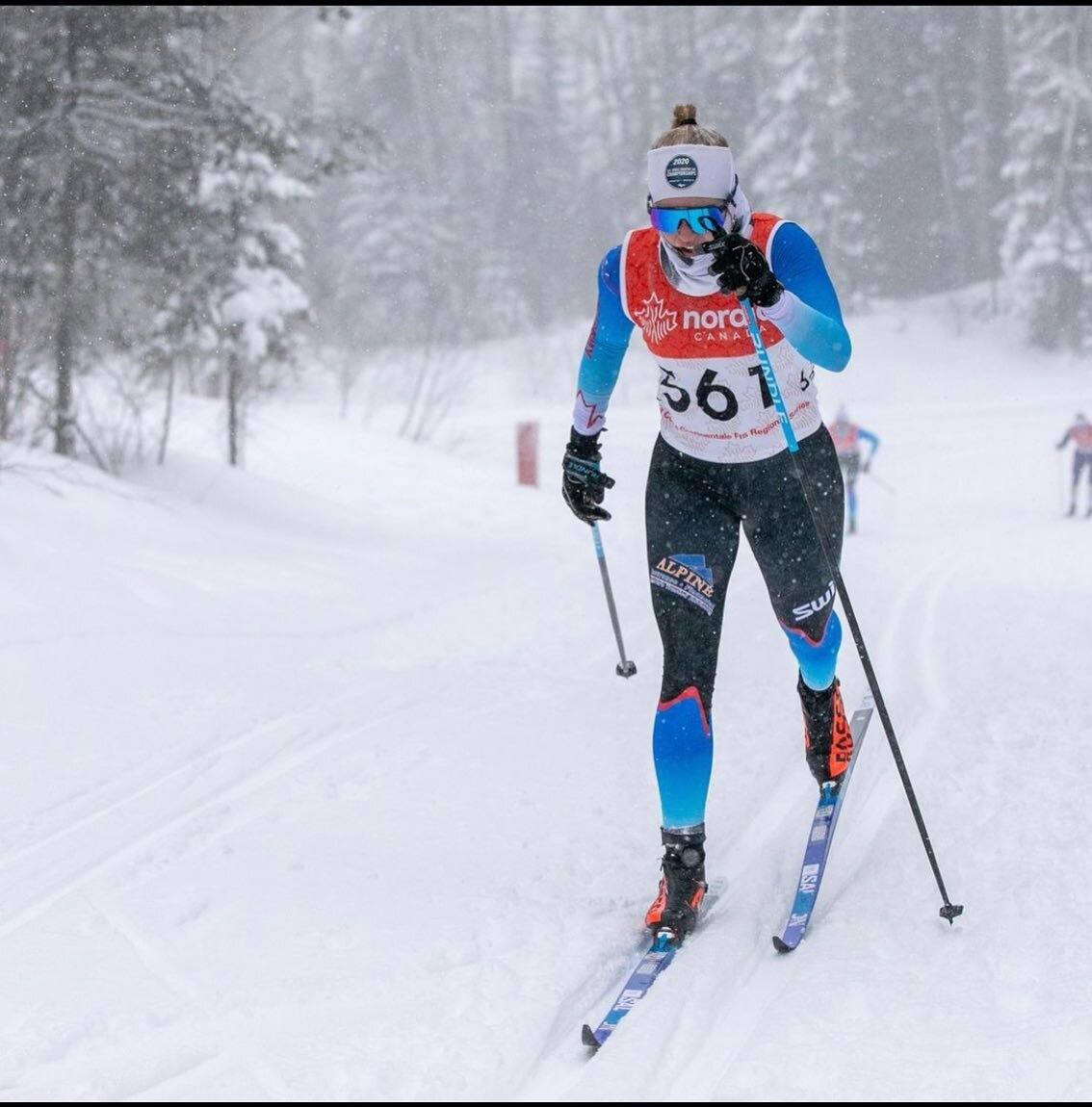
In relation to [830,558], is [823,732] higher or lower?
lower

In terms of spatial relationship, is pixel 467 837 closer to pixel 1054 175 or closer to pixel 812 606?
pixel 812 606

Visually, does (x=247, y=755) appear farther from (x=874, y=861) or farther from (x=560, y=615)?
(x=560, y=615)

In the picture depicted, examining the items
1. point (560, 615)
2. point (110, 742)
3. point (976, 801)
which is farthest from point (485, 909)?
point (560, 615)

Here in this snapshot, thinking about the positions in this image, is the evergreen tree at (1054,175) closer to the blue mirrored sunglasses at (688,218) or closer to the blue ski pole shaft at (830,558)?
the blue ski pole shaft at (830,558)

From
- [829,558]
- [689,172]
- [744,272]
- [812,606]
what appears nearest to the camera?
[744,272]

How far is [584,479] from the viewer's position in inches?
159

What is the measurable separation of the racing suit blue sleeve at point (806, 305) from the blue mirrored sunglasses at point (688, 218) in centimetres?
25

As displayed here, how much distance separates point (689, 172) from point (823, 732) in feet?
6.29

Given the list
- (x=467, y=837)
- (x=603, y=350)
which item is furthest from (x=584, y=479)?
(x=467, y=837)

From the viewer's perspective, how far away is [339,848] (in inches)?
162

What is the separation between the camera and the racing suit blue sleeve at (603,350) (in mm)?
3793

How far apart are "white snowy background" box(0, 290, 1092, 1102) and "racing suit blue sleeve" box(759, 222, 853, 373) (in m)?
1.62

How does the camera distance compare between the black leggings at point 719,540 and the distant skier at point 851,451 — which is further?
the distant skier at point 851,451

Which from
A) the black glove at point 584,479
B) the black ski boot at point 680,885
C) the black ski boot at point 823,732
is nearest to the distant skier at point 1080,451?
the black ski boot at point 823,732
